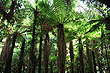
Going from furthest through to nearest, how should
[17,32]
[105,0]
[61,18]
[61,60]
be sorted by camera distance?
[17,32]
[61,18]
[61,60]
[105,0]

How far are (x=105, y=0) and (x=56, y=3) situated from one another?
3.09m

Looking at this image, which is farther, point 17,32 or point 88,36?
point 17,32

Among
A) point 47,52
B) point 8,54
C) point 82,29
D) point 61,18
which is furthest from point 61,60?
point 8,54

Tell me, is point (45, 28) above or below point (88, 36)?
above

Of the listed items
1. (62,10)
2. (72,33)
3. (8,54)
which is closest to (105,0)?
(62,10)

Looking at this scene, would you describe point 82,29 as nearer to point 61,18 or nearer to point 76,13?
point 76,13

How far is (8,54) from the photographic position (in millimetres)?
10000

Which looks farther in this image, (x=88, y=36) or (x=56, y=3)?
(x=88, y=36)

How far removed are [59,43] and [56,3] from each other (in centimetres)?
215

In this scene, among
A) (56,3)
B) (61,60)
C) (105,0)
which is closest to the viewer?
(105,0)

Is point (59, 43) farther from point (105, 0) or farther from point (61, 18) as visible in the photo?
point (105, 0)

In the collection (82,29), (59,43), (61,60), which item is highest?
(82,29)

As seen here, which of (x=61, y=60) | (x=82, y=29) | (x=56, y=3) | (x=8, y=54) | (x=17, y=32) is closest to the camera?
(x=61, y=60)

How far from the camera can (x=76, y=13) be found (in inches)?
260
